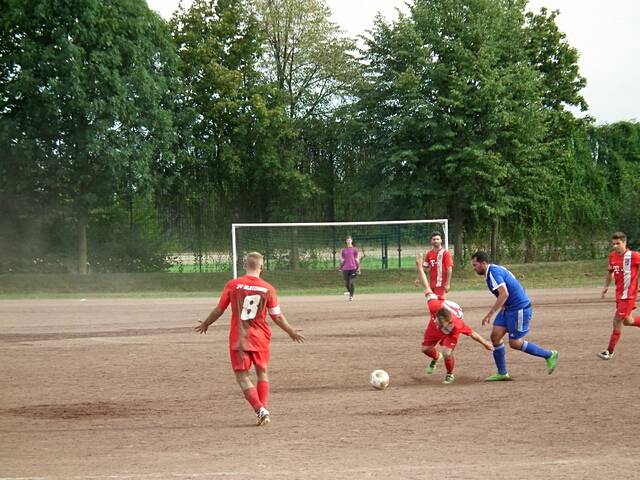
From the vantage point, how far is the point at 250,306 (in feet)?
32.3

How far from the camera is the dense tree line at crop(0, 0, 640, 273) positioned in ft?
120

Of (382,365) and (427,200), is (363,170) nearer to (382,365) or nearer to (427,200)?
(427,200)

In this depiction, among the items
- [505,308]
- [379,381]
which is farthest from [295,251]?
[379,381]

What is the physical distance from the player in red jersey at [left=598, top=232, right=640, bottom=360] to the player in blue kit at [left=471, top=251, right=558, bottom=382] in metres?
2.47

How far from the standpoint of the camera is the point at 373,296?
99.5 ft

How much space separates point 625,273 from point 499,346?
3225mm

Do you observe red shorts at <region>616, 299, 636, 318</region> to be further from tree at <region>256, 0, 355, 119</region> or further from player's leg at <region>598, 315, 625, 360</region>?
tree at <region>256, 0, 355, 119</region>

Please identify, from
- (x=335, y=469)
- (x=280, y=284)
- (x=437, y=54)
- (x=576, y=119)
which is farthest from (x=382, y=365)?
(x=576, y=119)

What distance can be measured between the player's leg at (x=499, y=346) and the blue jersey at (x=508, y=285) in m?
0.21

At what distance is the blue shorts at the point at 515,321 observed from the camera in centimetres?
1237

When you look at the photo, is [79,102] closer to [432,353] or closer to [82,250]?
[82,250]

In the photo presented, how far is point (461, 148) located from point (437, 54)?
4477 mm

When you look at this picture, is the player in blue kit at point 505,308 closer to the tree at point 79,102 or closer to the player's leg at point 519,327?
the player's leg at point 519,327

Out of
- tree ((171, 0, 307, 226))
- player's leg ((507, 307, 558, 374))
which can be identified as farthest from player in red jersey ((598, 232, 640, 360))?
tree ((171, 0, 307, 226))
